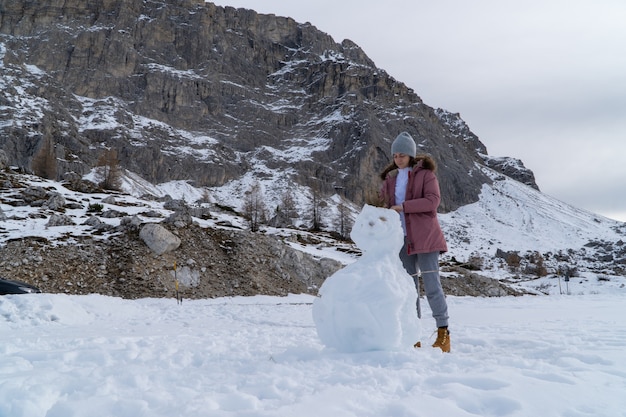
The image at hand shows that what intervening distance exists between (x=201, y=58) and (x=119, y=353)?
5886 inches

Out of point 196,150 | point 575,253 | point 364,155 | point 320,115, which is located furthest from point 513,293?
point 320,115

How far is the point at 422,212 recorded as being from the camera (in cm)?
405

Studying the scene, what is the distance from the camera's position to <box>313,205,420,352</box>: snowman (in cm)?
327

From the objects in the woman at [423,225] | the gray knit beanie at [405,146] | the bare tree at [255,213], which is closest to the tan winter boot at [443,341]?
the woman at [423,225]

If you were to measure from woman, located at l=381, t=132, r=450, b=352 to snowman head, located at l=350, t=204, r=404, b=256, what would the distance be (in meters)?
0.25

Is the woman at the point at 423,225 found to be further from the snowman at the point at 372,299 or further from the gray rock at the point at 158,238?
the gray rock at the point at 158,238

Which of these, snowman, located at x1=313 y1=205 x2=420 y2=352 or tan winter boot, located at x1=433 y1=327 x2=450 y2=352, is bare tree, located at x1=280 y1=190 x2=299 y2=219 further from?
snowman, located at x1=313 y1=205 x2=420 y2=352

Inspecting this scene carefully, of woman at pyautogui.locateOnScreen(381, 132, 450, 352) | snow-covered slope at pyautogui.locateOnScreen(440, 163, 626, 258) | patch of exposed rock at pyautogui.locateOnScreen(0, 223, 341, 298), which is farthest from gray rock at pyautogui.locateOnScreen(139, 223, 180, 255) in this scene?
snow-covered slope at pyautogui.locateOnScreen(440, 163, 626, 258)

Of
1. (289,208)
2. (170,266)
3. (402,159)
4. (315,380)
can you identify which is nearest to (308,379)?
(315,380)

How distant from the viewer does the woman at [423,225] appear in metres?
3.97

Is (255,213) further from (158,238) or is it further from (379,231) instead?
(379,231)

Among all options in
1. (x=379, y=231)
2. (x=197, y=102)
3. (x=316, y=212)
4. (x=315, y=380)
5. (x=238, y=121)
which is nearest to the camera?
(x=315, y=380)

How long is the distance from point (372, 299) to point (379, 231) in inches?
25.8

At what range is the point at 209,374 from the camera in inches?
109
